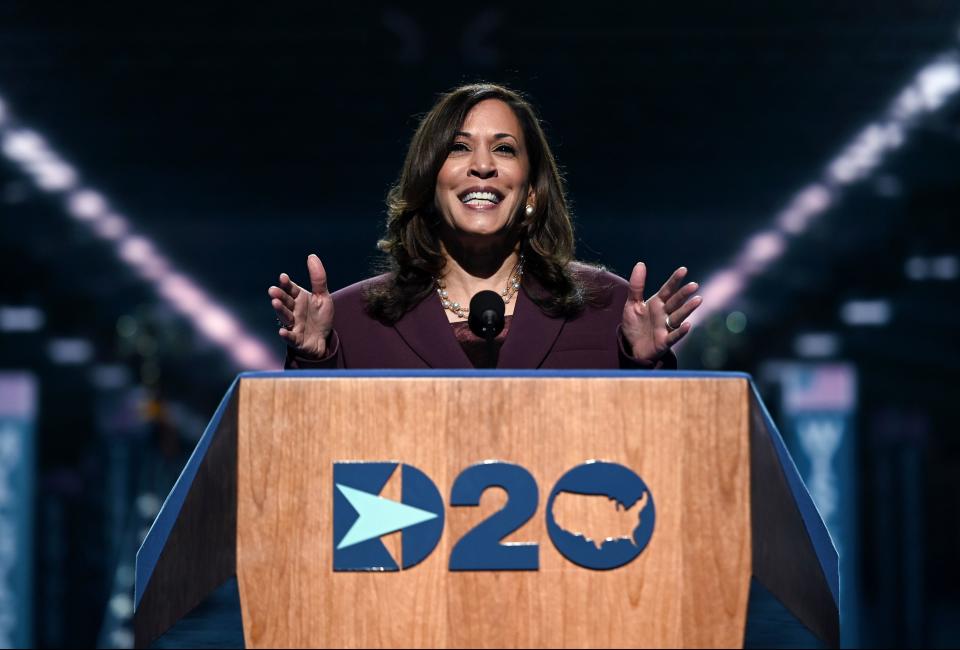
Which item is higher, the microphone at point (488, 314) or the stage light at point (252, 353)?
the stage light at point (252, 353)

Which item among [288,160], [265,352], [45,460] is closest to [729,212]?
[288,160]

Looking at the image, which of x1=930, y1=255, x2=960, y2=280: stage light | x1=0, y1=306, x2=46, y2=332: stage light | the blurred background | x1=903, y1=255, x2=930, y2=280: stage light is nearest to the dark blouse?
the blurred background

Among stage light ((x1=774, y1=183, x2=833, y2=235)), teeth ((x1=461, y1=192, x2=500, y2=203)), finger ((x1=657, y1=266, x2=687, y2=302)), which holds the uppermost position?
stage light ((x1=774, y1=183, x2=833, y2=235))

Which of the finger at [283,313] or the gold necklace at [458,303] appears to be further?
the gold necklace at [458,303]

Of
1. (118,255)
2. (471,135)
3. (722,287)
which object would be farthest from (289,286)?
(722,287)

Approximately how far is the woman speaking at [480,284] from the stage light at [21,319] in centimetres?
1255

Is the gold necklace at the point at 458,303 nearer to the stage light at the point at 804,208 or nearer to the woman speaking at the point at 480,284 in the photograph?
the woman speaking at the point at 480,284

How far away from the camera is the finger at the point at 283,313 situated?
6.42 ft

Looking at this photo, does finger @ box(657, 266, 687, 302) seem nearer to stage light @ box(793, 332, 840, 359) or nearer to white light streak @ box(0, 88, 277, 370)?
white light streak @ box(0, 88, 277, 370)

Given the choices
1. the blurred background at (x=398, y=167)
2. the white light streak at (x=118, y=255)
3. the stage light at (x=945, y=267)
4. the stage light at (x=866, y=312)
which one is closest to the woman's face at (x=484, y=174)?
the blurred background at (x=398, y=167)

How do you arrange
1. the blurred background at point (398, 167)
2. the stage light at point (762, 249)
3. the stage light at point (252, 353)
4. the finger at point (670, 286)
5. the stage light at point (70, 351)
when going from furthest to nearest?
1. the stage light at point (252, 353)
2. the stage light at point (70, 351)
3. the stage light at point (762, 249)
4. the blurred background at point (398, 167)
5. the finger at point (670, 286)

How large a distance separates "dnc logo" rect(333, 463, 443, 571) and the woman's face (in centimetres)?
94

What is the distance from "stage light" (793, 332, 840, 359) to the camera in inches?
690

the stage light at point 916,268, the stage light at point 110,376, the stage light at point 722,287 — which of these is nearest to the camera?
the stage light at point 916,268
